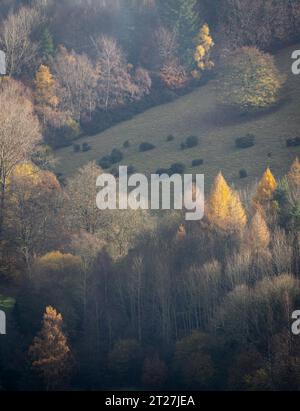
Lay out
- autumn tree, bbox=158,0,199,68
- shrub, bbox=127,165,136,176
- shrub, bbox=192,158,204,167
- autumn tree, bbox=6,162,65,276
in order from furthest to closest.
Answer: autumn tree, bbox=158,0,199,68
shrub, bbox=127,165,136,176
shrub, bbox=192,158,204,167
autumn tree, bbox=6,162,65,276

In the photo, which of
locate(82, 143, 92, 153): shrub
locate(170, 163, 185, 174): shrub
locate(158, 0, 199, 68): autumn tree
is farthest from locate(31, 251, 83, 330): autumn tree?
locate(158, 0, 199, 68): autumn tree

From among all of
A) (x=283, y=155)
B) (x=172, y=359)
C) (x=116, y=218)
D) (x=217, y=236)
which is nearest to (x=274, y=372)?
(x=172, y=359)

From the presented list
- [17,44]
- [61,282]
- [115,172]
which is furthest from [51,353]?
[17,44]

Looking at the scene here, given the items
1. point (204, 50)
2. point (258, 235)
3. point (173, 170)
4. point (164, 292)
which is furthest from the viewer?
point (204, 50)

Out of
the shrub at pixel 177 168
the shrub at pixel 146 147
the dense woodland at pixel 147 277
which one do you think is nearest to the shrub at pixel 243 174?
the dense woodland at pixel 147 277

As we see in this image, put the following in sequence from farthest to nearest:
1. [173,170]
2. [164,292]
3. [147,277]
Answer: [173,170]
[147,277]
[164,292]

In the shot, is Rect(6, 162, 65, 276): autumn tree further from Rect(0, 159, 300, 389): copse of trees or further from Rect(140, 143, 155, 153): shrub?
Rect(140, 143, 155, 153): shrub

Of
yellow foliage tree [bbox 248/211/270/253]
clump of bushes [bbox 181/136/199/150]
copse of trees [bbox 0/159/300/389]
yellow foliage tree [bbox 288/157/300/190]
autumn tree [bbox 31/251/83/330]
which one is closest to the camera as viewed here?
copse of trees [bbox 0/159/300/389]

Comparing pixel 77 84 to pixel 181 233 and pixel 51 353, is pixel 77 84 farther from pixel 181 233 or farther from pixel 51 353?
pixel 51 353
